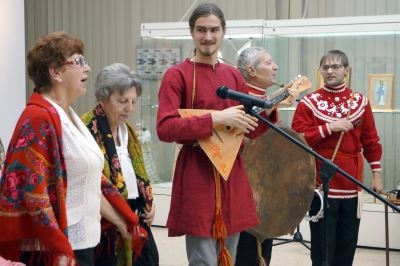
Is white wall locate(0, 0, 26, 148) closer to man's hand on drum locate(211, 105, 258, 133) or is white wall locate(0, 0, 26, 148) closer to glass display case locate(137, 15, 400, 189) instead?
glass display case locate(137, 15, 400, 189)

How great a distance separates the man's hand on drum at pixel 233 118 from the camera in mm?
2479

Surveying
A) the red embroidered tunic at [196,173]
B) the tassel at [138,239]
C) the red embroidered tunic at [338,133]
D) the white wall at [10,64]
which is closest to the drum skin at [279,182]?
the red embroidered tunic at [338,133]

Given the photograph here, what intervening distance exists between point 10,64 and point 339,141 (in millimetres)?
3292

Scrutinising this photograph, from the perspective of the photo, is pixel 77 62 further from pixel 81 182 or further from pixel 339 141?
pixel 339 141

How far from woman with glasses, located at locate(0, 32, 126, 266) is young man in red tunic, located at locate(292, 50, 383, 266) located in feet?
5.56

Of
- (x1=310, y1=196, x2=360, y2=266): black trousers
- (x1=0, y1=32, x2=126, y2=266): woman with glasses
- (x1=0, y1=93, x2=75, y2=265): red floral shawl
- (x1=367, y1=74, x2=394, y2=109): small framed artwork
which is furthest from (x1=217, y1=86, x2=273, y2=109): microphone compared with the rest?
(x1=367, y1=74, x2=394, y2=109): small framed artwork

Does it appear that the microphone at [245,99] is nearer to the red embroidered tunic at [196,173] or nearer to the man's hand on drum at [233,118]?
the man's hand on drum at [233,118]

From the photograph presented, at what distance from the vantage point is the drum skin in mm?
3275

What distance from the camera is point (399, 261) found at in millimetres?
4793

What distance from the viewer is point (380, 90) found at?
5.20 m

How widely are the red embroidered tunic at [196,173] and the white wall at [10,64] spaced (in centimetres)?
347

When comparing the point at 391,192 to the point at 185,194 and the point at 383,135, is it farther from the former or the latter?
the point at 185,194

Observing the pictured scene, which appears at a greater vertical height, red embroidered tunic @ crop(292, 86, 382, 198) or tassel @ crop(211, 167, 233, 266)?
red embroidered tunic @ crop(292, 86, 382, 198)

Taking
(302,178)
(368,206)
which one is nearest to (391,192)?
(368,206)
